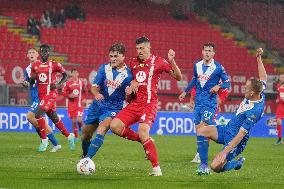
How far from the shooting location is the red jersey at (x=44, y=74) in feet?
54.5

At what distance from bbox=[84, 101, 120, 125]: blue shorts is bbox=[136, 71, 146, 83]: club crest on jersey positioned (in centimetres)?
69

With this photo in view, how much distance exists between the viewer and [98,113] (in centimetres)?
1224

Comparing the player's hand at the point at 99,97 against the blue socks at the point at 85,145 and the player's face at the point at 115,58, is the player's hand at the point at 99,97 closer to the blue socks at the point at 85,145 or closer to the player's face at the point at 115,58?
the player's face at the point at 115,58

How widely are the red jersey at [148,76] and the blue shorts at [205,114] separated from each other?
2.21m

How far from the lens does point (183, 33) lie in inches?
Answer: 1454

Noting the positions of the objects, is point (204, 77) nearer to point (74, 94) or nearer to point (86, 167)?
point (86, 167)

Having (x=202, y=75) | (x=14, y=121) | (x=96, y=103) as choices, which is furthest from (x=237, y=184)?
(x=14, y=121)

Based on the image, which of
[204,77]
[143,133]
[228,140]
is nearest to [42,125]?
[204,77]

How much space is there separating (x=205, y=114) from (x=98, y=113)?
95.9 inches

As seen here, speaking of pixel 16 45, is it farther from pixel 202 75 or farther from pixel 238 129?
pixel 238 129

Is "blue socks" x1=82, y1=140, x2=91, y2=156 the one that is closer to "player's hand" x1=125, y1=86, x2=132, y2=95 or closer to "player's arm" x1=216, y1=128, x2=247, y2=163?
"player's hand" x1=125, y1=86, x2=132, y2=95

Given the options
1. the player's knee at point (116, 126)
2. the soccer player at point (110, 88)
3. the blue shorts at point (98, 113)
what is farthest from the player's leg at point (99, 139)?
the player's knee at point (116, 126)

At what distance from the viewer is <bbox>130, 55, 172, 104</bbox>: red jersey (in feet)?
38.3

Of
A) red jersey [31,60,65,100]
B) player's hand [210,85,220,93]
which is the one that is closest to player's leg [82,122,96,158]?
player's hand [210,85,220,93]
